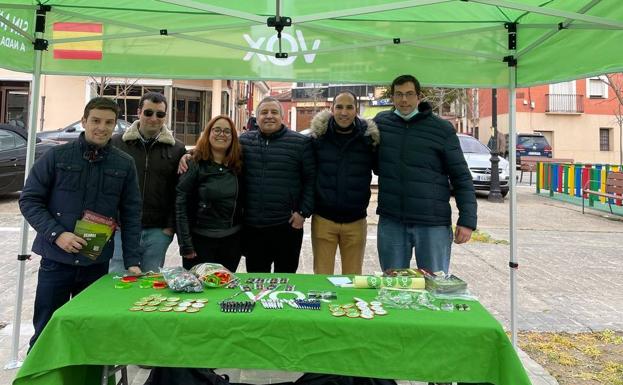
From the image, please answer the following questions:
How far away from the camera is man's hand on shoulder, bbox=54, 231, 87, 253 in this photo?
2.56m

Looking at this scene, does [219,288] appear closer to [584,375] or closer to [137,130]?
[137,130]

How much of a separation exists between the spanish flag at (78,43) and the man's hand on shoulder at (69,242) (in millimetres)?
2159

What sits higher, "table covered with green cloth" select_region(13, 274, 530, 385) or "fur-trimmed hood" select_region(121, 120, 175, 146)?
"fur-trimmed hood" select_region(121, 120, 175, 146)

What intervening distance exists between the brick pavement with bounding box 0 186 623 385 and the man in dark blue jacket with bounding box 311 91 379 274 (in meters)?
1.22

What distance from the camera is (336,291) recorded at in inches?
101

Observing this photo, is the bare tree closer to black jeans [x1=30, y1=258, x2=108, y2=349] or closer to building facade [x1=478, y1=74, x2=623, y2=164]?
black jeans [x1=30, y1=258, x2=108, y2=349]

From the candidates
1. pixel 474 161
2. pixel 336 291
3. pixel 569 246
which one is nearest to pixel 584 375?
pixel 336 291

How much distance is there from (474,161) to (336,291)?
492 inches

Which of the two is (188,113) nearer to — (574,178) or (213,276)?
(574,178)

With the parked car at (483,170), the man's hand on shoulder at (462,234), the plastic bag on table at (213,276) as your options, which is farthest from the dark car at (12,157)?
the parked car at (483,170)

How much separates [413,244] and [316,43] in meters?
1.95

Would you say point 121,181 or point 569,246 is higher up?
point 121,181

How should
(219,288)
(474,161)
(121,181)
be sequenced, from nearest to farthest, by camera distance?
(219,288) < (121,181) < (474,161)

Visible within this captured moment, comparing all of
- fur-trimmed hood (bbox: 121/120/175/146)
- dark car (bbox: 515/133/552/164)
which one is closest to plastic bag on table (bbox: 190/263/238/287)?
fur-trimmed hood (bbox: 121/120/175/146)
